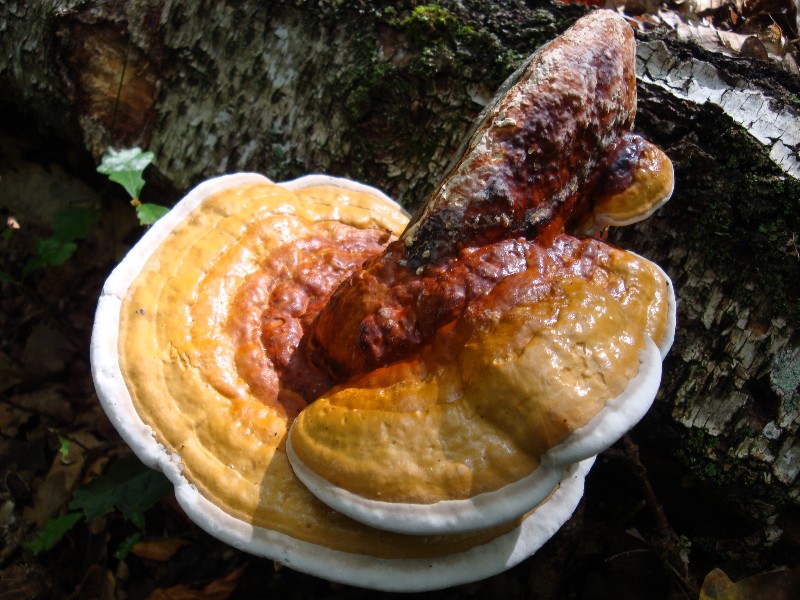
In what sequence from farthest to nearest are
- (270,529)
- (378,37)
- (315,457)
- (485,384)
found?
(378,37)
(270,529)
(315,457)
(485,384)

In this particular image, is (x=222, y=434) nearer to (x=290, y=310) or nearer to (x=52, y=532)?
(x=290, y=310)

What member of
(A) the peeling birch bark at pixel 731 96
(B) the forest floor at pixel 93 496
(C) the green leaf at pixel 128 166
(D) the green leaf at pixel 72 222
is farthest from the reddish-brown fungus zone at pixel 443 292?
(D) the green leaf at pixel 72 222

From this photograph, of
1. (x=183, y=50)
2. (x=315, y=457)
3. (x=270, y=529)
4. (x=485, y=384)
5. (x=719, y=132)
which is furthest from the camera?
(x=183, y=50)

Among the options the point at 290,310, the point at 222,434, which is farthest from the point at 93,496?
the point at 290,310

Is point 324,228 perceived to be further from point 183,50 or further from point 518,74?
point 183,50

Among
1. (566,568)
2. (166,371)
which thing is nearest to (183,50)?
(166,371)

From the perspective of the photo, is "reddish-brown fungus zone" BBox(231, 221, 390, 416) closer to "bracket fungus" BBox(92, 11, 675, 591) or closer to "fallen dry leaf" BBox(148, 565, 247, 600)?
"bracket fungus" BBox(92, 11, 675, 591)

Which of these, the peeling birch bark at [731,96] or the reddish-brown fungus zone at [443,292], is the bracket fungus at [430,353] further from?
the peeling birch bark at [731,96]
